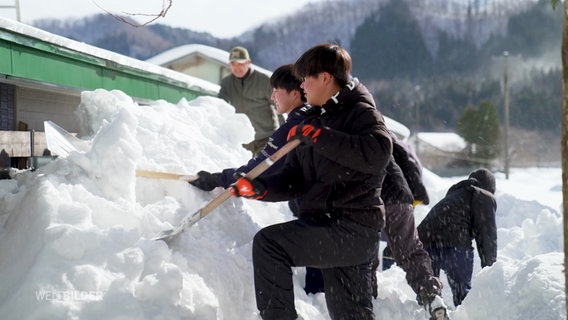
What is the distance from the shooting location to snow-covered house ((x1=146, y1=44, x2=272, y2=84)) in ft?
70.2

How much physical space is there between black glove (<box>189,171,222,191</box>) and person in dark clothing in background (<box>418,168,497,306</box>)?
7.01ft

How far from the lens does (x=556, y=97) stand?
64688 mm

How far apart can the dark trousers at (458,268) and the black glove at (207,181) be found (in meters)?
2.17

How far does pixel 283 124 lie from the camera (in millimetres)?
4012

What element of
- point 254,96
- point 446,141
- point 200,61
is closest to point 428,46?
point 446,141

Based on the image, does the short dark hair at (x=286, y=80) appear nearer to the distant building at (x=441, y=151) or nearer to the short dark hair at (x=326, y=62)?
the short dark hair at (x=326, y=62)

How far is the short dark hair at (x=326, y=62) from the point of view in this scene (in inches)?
123

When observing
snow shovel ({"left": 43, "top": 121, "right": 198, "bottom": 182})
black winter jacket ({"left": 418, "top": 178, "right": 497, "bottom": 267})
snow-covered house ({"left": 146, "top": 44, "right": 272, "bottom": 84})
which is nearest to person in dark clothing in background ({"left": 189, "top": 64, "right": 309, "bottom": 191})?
snow shovel ({"left": 43, "top": 121, "right": 198, "bottom": 182})

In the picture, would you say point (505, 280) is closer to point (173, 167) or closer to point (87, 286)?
point (173, 167)

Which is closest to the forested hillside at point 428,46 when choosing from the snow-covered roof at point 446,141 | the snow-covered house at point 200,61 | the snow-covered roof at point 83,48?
the snow-covered roof at point 446,141

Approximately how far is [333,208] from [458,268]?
255 cm

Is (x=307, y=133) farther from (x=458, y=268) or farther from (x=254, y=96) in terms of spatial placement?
(x=254, y=96)

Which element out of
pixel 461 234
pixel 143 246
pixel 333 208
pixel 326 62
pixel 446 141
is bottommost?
pixel 446 141

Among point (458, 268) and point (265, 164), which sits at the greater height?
point (265, 164)
